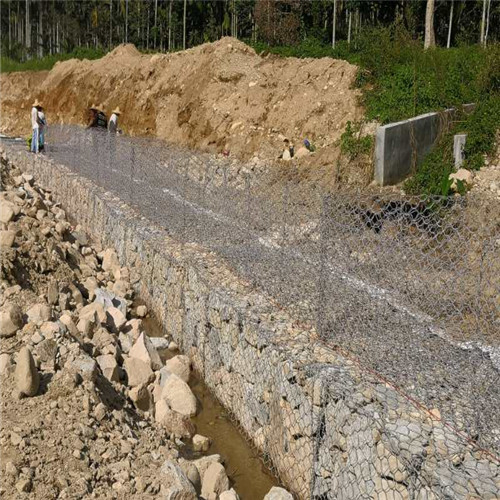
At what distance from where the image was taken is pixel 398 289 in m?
4.80

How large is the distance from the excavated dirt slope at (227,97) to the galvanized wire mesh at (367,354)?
8.17 metres

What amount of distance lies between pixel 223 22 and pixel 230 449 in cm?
3545

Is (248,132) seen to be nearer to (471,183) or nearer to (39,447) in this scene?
(471,183)

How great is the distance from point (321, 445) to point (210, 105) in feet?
54.6

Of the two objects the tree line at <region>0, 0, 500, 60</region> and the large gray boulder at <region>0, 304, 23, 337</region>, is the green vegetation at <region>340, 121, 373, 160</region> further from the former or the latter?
the large gray boulder at <region>0, 304, 23, 337</region>

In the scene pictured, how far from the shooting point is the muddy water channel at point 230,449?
468 centimetres

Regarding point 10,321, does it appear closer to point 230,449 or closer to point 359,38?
point 230,449

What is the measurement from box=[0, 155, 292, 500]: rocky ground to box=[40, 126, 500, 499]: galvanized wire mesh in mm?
523

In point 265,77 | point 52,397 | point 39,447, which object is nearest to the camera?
point 39,447

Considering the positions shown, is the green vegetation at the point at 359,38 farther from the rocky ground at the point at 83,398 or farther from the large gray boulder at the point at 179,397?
the large gray boulder at the point at 179,397

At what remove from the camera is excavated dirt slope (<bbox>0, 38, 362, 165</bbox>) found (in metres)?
16.2

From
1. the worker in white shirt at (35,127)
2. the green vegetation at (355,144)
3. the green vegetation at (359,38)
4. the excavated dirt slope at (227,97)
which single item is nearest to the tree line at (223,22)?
the green vegetation at (359,38)

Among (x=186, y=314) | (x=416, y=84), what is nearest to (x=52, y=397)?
(x=186, y=314)

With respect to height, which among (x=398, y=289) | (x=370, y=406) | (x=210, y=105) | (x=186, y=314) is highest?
(x=210, y=105)
